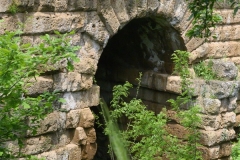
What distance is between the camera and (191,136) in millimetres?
7023

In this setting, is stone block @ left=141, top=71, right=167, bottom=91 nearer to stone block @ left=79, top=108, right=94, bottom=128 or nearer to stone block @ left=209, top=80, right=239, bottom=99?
stone block @ left=209, top=80, right=239, bottom=99

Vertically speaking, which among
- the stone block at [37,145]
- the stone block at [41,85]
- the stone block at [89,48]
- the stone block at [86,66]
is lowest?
the stone block at [37,145]

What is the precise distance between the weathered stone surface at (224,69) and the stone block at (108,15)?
1.99 meters

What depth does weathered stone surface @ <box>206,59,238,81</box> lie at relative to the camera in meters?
8.27

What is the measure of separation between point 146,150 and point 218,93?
1.86 m

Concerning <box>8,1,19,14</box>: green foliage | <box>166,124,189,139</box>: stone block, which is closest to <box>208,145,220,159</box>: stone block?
<box>166,124,189,139</box>: stone block

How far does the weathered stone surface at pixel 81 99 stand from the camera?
262 inches

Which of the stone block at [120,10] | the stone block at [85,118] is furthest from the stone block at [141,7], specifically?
the stone block at [85,118]

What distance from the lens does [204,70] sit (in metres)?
8.34

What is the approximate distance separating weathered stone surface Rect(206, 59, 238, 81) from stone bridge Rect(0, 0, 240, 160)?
0.15ft

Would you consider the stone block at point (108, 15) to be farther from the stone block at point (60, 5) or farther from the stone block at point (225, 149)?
the stone block at point (225, 149)

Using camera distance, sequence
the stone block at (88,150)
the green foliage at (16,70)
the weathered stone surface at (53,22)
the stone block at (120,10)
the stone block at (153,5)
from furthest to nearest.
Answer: the stone block at (153,5)
the stone block at (120,10)
the stone block at (88,150)
the weathered stone surface at (53,22)
the green foliage at (16,70)

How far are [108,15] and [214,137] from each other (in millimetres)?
2530

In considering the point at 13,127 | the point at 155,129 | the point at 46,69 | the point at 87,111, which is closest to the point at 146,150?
the point at 155,129
